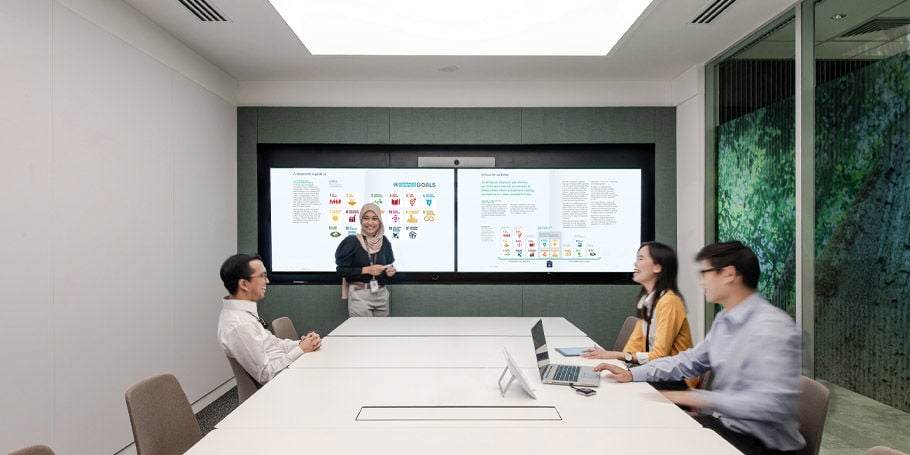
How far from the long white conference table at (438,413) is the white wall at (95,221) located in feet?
4.63

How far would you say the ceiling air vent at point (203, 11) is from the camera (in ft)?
12.1

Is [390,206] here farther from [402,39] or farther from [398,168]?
[402,39]

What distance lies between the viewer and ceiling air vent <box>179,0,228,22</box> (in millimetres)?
3689

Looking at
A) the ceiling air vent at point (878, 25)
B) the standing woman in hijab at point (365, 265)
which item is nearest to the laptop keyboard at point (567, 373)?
the ceiling air vent at point (878, 25)

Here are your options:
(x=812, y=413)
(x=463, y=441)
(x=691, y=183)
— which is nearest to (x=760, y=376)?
(x=812, y=413)

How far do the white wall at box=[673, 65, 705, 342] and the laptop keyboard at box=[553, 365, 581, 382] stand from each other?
3034 millimetres

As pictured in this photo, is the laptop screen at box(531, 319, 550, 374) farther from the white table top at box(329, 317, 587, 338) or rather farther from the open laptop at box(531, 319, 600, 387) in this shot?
the white table top at box(329, 317, 587, 338)

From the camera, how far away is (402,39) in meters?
4.82

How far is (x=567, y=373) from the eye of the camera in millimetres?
2543

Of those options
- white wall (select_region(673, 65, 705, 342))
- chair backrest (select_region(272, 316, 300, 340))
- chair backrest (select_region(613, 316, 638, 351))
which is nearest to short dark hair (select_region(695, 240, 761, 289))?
chair backrest (select_region(613, 316, 638, 351))

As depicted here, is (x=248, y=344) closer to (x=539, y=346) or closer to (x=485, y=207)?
(x=539, y=346)

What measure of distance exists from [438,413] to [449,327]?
1.80 meters

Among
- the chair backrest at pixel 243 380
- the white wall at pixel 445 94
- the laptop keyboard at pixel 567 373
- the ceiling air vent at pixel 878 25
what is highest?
the white wall at pixel 445 94

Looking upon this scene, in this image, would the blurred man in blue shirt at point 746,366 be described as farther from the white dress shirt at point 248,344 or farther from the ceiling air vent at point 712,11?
the ceiling air vent at point 712,11
